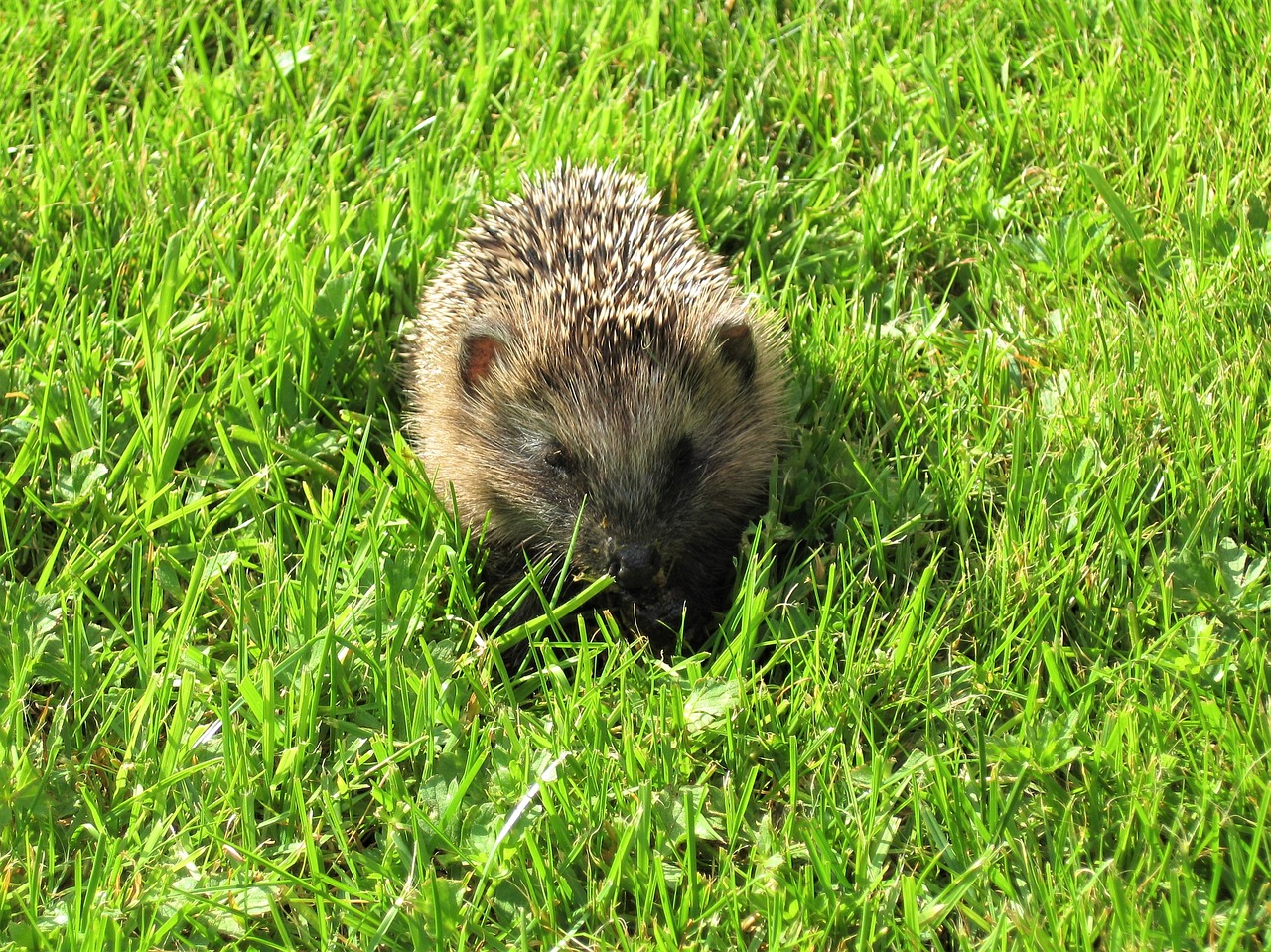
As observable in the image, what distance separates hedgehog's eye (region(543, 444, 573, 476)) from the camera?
3895 mm

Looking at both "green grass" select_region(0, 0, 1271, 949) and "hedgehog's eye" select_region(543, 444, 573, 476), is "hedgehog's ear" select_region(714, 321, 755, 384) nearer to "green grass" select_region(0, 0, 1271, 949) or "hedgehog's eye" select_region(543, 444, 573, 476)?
"green grass" select_region(0, 0, 1271, 949)

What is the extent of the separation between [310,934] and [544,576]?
134cm

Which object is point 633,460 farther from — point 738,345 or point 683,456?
point 738,345

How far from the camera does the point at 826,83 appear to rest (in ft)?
17.1

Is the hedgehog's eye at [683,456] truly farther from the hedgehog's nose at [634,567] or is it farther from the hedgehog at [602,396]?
the hedgehog's nose at [634,567]

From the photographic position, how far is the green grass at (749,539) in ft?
9.43

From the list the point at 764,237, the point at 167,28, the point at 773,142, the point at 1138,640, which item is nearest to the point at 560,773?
the point at 1138,640

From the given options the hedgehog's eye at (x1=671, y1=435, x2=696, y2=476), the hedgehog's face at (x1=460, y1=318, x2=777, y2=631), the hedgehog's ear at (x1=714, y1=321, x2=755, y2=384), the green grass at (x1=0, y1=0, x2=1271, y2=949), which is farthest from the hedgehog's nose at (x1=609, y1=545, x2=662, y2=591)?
the hedgehog's ear at (x1=714, y1=321, x2=755, y2=384)

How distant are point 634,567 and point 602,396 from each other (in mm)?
573

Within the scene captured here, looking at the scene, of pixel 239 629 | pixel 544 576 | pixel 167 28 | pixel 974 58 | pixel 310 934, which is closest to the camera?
pixel 310 934

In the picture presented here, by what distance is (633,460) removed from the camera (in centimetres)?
377

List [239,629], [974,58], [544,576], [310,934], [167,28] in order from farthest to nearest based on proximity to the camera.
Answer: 1. [167,28]
2. [974,58]
3. [544,576]
4. [239,629]
5. [310,934]

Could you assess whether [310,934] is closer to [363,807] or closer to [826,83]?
[363,807]

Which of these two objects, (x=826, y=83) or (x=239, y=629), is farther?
(x=826, y=83)
